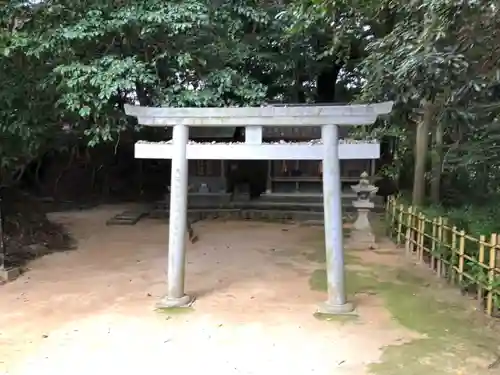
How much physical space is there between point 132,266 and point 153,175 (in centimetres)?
1312

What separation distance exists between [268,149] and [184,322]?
7.54 feet

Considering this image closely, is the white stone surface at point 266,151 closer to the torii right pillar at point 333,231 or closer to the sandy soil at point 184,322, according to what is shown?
the torii right pillar at point 333,231

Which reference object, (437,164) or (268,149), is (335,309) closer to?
(268,149)

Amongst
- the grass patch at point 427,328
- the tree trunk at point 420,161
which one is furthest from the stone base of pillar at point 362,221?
the grass patch at point 427,328

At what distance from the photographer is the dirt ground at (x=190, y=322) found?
4.75 meters

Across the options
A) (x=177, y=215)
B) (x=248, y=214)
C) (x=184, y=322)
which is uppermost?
(x=177, y=215)

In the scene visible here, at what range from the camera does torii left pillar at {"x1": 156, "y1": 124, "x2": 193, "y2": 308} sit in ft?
21.3

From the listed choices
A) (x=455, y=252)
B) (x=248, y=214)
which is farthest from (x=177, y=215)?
(x=248, y=214)

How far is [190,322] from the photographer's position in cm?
589

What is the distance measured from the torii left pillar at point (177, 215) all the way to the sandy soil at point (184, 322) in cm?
34

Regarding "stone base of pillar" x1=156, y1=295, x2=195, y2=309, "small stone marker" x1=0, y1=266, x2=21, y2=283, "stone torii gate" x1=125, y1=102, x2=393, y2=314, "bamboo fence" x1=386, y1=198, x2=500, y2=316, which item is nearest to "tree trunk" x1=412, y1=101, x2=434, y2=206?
"bamboo fence" x1=386, y1=198, x2=500, y2=316

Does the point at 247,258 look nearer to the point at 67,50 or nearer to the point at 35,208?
the point at 67,50

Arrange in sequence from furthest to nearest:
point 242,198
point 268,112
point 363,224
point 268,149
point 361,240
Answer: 1. point 242,198
2. point 363,224
3. point 361,240
4. point 268,149
5. point 268,112

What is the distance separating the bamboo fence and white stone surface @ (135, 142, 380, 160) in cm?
170
